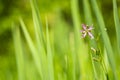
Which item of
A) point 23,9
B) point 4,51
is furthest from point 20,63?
point 23,9

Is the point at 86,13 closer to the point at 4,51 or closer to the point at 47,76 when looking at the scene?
the point at 47,76

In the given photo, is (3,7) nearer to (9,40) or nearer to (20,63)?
(9,40)

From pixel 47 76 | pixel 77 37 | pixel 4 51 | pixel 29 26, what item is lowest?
pixel 47 76

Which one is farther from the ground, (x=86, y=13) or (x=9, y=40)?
(x=9, y=40)

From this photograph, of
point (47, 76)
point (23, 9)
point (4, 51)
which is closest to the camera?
point (47, 76)

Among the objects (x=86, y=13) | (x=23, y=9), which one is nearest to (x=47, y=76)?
(x=86, y=13)

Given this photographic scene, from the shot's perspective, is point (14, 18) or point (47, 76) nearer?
point (47, 76)

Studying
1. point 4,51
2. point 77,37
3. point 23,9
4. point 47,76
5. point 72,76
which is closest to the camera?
point 47,76

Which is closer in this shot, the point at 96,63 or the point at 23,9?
the point at 96,63

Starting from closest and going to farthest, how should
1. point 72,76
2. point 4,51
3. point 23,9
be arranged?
point 72,76, point 4,51, point 23,9
